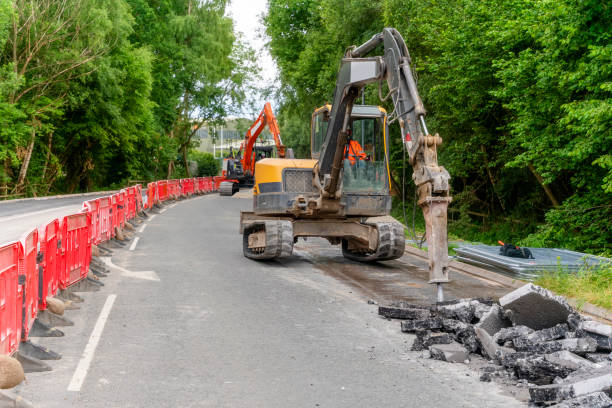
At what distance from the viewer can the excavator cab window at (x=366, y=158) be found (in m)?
14.0

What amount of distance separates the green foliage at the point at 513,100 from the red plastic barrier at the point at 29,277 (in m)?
7.22

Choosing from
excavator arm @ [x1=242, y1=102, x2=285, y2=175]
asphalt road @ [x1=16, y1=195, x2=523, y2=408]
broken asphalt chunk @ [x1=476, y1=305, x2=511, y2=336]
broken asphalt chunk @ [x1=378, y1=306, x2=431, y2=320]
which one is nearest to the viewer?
asphalt road @ [x1=16, y1=195, x2=523, y2=408]

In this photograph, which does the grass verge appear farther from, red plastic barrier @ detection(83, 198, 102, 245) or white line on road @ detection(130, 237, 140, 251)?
white line on road @ detection(130, 237, 140, 251)

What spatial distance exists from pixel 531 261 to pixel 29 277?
847cm

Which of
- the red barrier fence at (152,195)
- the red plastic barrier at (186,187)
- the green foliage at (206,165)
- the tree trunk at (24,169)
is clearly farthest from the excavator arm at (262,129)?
the green foliage at (206,165)

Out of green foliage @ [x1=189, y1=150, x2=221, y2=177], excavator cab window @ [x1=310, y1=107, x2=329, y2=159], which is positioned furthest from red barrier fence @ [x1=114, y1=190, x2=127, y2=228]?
green foliage @ [x1=189, y1=150, x2=221, y2=177]

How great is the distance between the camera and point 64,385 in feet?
19.4

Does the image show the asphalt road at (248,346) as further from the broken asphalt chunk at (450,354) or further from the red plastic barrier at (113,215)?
the red plastic barrier at (113,215)

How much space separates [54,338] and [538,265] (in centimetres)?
795

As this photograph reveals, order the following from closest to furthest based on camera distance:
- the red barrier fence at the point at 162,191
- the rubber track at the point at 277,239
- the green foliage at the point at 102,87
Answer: the rubber track at the point at 277,239 < the red barrier fence at the point at 162,191 < the green foliage at the point at 102,87

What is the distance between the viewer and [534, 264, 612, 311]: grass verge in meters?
9.34

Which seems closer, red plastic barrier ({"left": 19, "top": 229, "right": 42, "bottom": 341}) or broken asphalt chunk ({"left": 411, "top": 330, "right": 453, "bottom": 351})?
red plastic barrier ({"left": 19, "top": 229, "right": 42, "bottom": 341})

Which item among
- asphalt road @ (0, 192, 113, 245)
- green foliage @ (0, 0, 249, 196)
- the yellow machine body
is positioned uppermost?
green foliage @ (0, 0, 249, 196)

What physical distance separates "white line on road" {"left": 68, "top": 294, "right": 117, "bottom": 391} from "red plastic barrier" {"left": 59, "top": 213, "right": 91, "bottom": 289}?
0.85m
